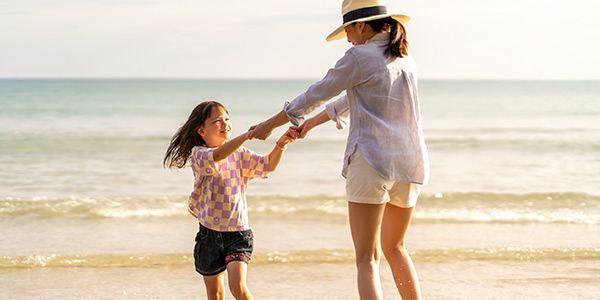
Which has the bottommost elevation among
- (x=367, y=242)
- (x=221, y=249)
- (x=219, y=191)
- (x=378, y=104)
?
(x=221, y=249)

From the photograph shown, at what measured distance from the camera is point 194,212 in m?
3.64

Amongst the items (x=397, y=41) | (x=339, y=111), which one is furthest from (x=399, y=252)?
(x=397, y=41)

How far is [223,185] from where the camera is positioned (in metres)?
3.46

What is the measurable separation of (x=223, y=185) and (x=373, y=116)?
0.93 meters

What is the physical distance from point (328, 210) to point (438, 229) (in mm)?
1345

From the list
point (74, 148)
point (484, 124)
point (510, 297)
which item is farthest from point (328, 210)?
point (484, 124)

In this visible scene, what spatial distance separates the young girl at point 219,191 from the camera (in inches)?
134

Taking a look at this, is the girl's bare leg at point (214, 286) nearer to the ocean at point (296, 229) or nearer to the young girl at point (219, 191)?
the young girl at point (219, 191)

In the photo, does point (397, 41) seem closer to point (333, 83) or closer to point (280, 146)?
point (333, 83)

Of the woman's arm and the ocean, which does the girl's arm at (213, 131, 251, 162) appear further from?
the ocean

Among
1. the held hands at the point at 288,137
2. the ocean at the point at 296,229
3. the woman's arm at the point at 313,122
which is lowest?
the ocean at the point at 296,229

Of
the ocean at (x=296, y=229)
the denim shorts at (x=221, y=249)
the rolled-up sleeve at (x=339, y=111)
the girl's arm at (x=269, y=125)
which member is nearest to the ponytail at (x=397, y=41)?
the rolled-up sleeve at (x=339, y=111)

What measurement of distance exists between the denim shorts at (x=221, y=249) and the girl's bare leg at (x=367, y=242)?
0.62 metres

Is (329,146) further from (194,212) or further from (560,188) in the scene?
(194,212)
